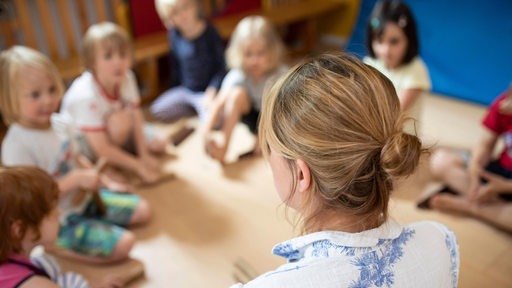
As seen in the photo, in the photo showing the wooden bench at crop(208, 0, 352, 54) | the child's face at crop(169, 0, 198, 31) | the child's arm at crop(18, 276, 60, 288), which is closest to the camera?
the child's arm at crop(18, 276, 60, 288)

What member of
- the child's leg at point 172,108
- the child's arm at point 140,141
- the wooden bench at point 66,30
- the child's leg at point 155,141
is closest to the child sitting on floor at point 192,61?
the child's leg at point 172,108

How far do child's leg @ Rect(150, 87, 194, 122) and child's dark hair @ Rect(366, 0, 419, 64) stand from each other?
0.95 meters

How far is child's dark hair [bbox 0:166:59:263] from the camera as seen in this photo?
0.95 meters

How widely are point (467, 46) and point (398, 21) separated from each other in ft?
2.99

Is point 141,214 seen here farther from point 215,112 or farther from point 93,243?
point 215,112

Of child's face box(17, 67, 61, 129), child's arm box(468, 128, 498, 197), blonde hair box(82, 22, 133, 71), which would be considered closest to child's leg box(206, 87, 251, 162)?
blonde hair box(82, 22, 133, 71)

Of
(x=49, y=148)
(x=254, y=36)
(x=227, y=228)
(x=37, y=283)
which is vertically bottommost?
(x=227, y=228)

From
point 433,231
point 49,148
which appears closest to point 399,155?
point 433,231

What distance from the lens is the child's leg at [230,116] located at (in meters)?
1.81

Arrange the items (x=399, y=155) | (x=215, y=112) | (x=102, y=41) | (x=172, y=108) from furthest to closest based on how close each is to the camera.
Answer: (x=172, y=108), (x=215, y=112), (x=102, y=41), (x=399, y=155)

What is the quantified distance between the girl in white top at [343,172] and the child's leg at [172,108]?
5.05 ft

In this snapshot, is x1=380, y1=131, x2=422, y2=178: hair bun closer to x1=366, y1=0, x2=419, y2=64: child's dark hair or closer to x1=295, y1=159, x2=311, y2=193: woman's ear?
x1=295, y1=159, x2=311, y2=193: woman's ear

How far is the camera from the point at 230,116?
1854 mm

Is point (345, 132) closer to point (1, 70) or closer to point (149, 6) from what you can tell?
point (1, 70)
